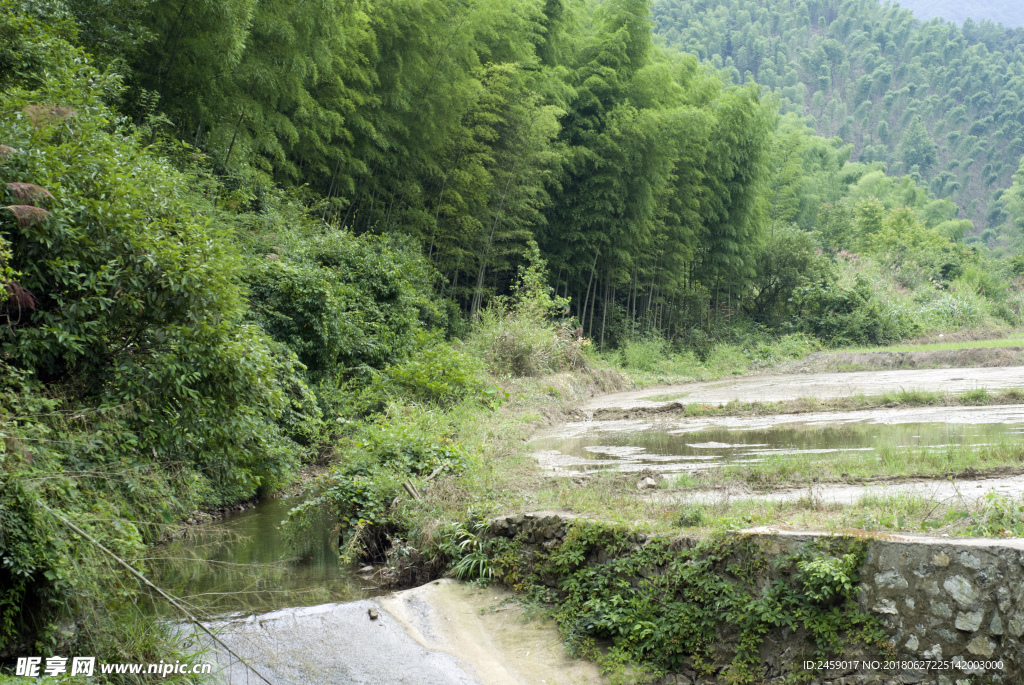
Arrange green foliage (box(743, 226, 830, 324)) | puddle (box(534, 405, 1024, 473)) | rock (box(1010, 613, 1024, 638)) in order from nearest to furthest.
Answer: rock (box(1010, 613, 1024, 638)), puddle (box(534, 405, 1024, 473)), green foliage (box(743, 226, 830, 324))

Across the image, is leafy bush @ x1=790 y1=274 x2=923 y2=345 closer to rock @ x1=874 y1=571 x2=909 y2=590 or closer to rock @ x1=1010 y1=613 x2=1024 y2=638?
rock @ x1=874 y1=571 x2=909 y2=590

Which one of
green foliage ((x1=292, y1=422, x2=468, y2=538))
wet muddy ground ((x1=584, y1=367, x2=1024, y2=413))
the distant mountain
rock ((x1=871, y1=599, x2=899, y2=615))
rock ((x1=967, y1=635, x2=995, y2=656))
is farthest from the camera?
the distant mountain

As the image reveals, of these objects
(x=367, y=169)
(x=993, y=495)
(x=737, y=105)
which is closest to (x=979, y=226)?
(x=737, y=105)

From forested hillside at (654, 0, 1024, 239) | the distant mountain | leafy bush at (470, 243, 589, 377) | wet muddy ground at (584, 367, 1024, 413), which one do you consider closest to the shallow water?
wet muddy ground at (584, 367, 1024, 413)

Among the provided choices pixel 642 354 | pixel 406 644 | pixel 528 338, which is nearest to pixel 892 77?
pixel 642 354

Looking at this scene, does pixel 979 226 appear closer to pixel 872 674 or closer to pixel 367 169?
pixel 367 169

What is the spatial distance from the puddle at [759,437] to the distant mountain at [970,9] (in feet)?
550

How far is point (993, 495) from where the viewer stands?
4254 mm

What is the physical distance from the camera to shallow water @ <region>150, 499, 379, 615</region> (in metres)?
5.34

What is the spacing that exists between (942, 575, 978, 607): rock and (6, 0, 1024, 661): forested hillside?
4464 mm

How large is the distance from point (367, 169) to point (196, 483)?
971 cm

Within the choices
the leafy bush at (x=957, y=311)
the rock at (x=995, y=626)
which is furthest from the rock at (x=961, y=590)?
the leafy bush at (x=957, y=311)

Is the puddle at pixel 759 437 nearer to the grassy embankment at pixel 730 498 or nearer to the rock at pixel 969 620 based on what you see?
the grassy embankment at pixel 730 498

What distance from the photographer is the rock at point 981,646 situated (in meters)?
3.45
